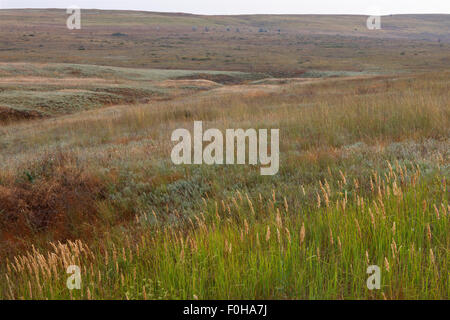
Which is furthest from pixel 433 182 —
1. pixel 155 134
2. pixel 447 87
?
pixel 447 87

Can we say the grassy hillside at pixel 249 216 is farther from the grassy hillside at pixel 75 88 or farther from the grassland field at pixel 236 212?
the grassy hillside at pixel 75 88

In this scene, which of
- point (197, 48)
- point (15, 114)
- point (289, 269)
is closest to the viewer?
point (289, 269)

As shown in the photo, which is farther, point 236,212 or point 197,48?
point 197,48

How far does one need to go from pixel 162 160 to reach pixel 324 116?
16.5 ft

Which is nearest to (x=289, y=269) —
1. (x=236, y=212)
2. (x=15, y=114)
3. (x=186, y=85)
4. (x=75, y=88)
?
(x=236, y=212)

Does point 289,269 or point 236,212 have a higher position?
point 289,269

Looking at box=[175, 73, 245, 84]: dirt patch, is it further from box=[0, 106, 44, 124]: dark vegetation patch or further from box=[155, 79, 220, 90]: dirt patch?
box=[0, 106, 44, 124]: dark vegetation patch

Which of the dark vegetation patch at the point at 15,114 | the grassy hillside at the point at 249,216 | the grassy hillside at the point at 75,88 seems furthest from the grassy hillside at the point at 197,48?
the grassy hillside at the point at 249,216

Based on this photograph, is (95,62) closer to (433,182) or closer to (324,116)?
(324,116)

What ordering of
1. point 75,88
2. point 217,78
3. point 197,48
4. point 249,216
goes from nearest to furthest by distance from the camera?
point 249,216 → point 75,88 → point 217,78 → point 197,48

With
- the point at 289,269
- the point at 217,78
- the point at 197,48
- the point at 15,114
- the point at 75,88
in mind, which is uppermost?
the point at 197,48

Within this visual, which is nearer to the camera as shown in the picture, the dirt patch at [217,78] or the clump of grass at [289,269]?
the clump of grass at [289,269]

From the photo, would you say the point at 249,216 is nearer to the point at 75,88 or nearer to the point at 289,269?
the point at 289,269

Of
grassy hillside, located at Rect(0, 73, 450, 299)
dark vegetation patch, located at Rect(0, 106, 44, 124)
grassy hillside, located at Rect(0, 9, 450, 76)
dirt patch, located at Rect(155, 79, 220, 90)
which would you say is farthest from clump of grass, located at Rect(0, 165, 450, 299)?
grassy hillside, located at Rect(0, 9, 450, 76)
